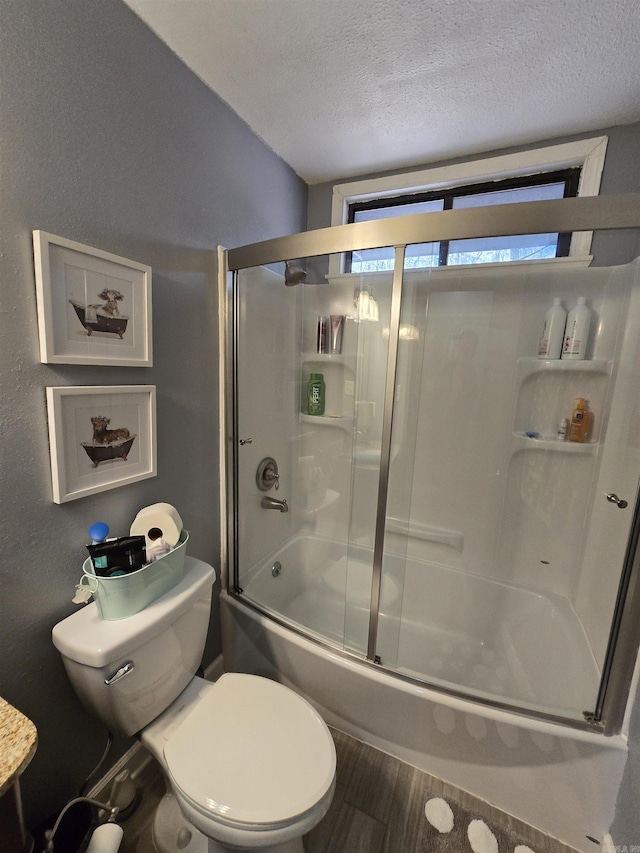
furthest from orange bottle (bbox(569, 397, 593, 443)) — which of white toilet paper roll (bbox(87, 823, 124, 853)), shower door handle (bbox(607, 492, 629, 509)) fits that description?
white toilet paper roll (bbox(87, 823, 124, 853))

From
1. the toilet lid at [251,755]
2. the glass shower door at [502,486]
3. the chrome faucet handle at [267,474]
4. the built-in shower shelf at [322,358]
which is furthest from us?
the built-in shower shelf at [322,358]

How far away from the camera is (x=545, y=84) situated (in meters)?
1.18

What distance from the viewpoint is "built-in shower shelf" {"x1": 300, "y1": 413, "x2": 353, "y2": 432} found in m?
1.83

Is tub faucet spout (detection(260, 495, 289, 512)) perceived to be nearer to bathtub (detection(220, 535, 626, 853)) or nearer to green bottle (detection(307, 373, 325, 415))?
bathtub (detection(220, 535, 626, 853))

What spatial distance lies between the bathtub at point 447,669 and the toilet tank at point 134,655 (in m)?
0.45

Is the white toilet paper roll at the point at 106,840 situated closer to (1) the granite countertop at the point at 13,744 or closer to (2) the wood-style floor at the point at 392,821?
(2) the wood-style floor at the point at 392,821

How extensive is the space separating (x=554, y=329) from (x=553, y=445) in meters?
0.48

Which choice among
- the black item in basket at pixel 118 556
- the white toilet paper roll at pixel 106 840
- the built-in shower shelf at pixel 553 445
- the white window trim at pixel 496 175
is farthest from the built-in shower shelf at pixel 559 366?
the white toilet paper roll at pixel 106 840

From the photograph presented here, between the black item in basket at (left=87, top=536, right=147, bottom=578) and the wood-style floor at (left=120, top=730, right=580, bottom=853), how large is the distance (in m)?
0.85

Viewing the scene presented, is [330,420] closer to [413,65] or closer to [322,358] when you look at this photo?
[322,358]

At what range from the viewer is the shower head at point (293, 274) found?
1.50 metres

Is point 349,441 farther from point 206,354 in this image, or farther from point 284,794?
point 284,794

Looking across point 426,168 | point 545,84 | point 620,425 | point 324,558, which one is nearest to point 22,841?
point 324,558

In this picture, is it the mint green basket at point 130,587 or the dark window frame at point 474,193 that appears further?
the dark window frame at point 474,193
